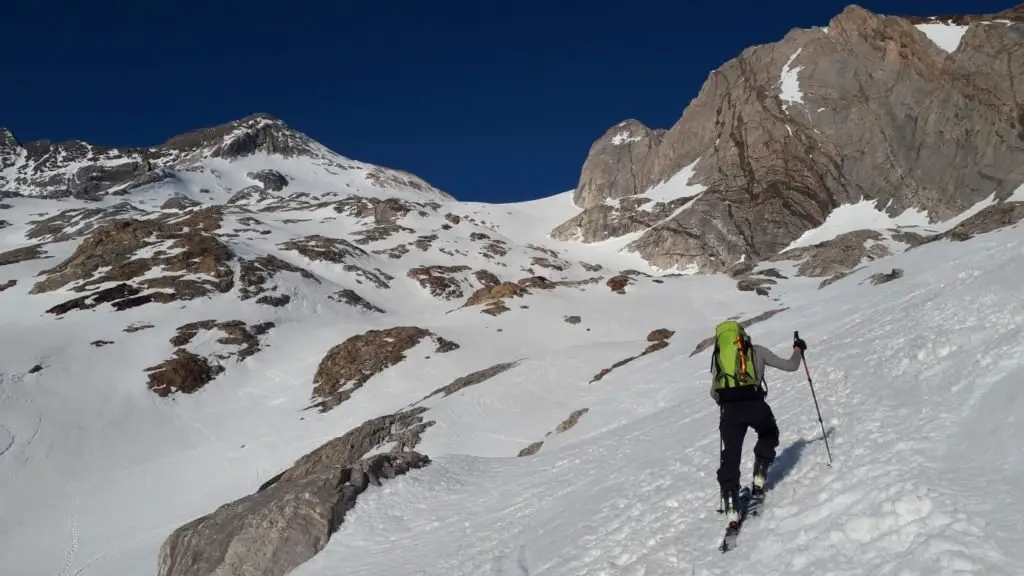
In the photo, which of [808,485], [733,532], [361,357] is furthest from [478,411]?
[733,532]

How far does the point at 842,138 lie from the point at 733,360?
422 feet

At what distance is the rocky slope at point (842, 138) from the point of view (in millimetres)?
99625

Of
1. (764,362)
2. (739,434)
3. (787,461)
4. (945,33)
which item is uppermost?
(945,33)

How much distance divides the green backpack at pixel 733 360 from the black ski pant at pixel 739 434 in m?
0.32

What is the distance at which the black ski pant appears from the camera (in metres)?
7.93

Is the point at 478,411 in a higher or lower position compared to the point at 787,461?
higher

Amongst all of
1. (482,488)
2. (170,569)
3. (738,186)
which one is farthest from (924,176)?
(170,569)

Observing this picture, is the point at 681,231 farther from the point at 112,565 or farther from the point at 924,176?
the point at 112,565

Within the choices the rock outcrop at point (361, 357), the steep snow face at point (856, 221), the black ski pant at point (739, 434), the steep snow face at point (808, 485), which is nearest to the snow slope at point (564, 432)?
the steep snow face at point (808, 485)

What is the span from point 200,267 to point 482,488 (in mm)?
68308

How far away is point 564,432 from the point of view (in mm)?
26047

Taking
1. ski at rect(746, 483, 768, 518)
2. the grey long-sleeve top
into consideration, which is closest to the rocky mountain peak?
the grey long-sleeve top

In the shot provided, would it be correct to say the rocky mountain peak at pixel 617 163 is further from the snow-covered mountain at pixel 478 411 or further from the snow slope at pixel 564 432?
the snow slope at pixel 564 432

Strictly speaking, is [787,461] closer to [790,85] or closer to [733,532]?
[733,532]
